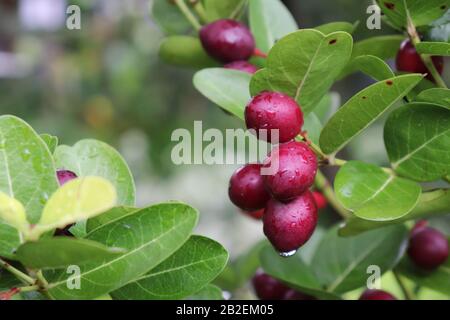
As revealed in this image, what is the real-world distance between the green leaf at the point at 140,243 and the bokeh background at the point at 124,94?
9.31 ft

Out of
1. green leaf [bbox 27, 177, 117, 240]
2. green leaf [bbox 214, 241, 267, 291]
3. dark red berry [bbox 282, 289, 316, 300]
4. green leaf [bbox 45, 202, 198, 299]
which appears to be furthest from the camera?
green leaf [bbox 214, 241, 267, 291]

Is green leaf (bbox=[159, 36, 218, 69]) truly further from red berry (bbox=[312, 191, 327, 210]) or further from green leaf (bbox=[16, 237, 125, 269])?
green leaf (bbox=[16, 237, 125, 269])

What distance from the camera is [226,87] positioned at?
0.90 m

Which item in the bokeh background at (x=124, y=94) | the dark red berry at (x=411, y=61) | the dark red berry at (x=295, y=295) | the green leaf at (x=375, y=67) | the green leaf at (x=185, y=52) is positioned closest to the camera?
the green leaf at (x=375, y=67)

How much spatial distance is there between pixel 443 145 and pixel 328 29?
208 mm

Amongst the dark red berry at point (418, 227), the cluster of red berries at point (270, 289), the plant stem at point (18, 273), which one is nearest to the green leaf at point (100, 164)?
the plant stem at point (18, 273)

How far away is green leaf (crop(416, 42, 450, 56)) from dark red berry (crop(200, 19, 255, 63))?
0.28 m

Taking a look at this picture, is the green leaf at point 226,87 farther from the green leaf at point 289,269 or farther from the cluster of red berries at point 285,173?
the green leaf at point 289,269

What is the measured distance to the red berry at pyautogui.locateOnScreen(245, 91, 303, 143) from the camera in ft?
2.47

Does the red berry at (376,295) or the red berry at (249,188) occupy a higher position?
the red berry at (249,188)

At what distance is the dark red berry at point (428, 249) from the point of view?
1.06 metres

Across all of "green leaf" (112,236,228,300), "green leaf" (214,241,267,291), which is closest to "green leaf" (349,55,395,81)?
"green leaf" (112,236,228,300)

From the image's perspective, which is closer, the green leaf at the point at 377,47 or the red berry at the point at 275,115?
the red berry at the point at 275,115
